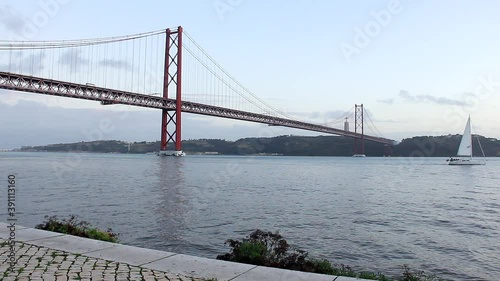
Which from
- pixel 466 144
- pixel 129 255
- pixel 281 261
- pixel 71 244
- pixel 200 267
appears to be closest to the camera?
pixel 200 267

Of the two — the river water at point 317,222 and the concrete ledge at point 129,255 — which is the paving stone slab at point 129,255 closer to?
the concrete ledge at point 129,255

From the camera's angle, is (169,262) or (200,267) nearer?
(200,267)

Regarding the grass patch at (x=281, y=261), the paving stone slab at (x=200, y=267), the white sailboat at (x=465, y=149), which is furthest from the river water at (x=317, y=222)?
the white sailboat at (x=465, y=149)

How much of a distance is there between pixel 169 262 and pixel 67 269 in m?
1.13

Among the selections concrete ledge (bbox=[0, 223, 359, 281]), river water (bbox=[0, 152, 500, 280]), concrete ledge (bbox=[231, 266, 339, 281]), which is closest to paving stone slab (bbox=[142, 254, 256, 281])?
concrete ledge (bbox=[0, 223, 359, 281])

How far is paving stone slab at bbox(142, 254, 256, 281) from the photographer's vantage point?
14.8 feet


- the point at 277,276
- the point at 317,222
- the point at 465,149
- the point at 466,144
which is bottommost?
the point at 317,222

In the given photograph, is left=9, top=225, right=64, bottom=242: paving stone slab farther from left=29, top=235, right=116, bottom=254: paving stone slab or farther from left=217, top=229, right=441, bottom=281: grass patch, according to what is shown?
left=217, top=229, right=441, bottom=281: grass patch

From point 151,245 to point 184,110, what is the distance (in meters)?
55.3

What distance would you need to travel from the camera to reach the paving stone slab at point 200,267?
177 inches

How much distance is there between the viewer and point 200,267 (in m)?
4.77

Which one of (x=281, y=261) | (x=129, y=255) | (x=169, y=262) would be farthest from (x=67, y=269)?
(x=281, y=261)

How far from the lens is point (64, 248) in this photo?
18.0ft

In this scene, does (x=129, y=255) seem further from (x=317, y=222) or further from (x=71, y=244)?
(x=317, y=222)
